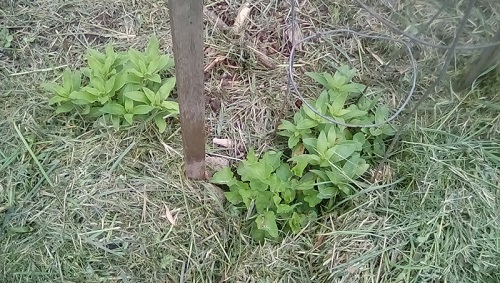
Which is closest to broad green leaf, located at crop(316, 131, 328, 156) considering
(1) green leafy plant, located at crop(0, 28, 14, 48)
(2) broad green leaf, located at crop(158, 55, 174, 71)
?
(2) broad green leaf, located at crop(158, 55, 174, 71)

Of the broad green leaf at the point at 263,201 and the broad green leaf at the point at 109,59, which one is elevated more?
the broad green leaf at the point at 109,59

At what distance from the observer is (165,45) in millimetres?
2123

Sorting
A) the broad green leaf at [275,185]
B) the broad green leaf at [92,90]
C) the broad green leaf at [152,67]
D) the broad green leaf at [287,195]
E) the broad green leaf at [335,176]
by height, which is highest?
the broad green leaf at [152,67]

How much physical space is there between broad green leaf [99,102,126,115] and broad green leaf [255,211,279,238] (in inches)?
23.0

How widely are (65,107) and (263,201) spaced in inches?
29.7

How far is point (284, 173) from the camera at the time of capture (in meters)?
1.81

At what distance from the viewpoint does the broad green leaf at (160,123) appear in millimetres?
1869

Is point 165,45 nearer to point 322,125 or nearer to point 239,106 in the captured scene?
point 239,106

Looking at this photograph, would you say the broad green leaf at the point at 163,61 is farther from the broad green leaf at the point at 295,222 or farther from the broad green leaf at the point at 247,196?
the broad green leaf at the point at 295,222

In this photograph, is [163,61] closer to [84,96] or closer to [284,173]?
[84,96]

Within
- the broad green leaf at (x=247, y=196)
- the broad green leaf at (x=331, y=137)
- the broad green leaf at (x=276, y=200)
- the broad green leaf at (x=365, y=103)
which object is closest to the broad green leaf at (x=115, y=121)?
the broad green leaf at (x=247, y=196)

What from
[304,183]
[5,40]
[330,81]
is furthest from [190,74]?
[5,40]

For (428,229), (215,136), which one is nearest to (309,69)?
(215,136)

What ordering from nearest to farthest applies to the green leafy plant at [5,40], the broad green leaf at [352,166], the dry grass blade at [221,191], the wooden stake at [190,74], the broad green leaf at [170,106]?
the wooden stake at [190,74] → the dry grass blade at [221,191] → the broad green leaf at [352,166] → the broad green leaf at [170,106] → the green leafy plant at [5,40]
